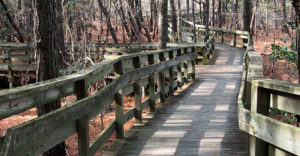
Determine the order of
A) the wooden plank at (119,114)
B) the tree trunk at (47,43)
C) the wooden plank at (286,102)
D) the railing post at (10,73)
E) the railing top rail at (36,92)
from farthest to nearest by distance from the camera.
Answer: the railing post at (10,73) → the tree trunk at (47,43) → the wooden plank at (119,114) → the wooden plank at (286,102) → the railing top rail at (36,92)

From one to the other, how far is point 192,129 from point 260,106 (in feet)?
10.2

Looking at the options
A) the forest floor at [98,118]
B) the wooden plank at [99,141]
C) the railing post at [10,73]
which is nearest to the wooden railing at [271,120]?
the wooden plank at [99,141]

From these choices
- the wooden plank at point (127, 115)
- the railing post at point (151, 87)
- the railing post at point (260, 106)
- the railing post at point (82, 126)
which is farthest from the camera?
the railing post at point (151, 87)

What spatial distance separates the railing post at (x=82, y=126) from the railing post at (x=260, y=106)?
6.11 ft

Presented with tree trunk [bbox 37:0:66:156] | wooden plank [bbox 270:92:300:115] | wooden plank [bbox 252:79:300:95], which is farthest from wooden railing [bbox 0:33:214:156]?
wooden plank [bbox 270:92:300:115]

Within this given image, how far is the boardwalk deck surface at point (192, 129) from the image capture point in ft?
16.8

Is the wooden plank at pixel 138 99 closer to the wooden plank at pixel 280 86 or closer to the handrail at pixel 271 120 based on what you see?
the handrail at pixel 271 120

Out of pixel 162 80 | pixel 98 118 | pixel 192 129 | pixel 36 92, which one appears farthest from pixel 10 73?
pixel 36 92

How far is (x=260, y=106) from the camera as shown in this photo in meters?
3.25

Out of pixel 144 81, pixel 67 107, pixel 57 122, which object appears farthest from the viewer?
pixel 144 81

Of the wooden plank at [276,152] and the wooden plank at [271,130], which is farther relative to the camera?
the wooden plank at [276,152]

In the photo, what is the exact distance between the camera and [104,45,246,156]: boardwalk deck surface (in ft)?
16.8

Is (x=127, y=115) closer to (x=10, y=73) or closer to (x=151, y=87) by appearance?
(x=151, y=87)

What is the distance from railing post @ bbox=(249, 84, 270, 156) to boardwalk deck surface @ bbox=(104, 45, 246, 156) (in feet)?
5.24
